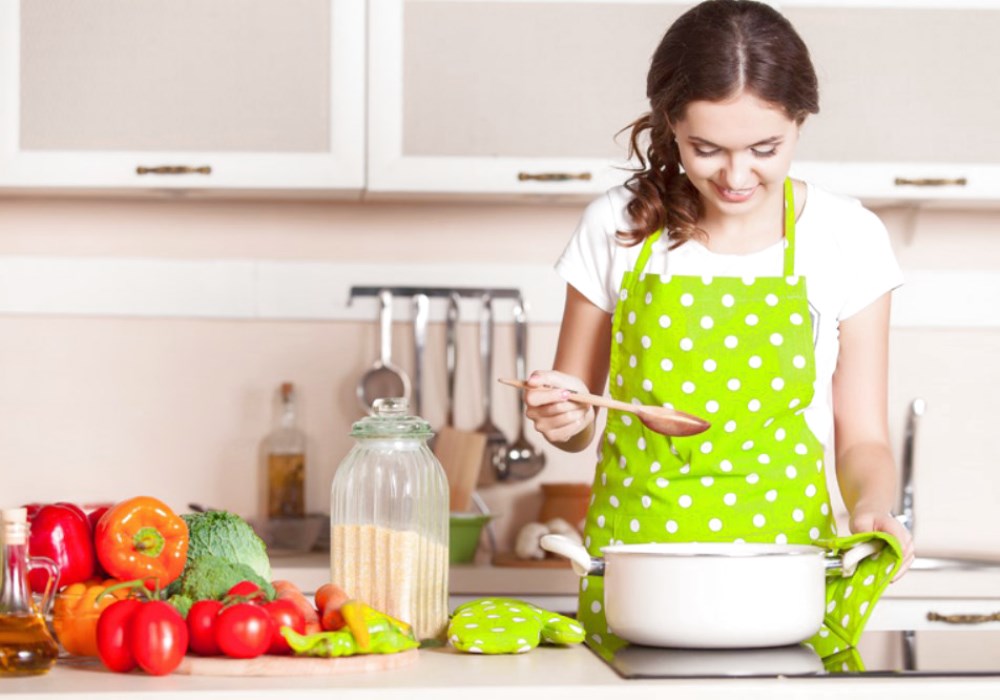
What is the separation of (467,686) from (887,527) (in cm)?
49

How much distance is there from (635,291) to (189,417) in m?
1.34

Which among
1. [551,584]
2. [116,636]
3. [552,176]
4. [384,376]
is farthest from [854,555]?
[384,376]

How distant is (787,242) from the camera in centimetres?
167

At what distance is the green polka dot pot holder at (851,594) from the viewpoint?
123 cm

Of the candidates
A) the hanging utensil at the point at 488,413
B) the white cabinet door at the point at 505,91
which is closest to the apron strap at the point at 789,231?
the white cabinet door at the point at 505,91

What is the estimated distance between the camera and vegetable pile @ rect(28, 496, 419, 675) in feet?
3.47

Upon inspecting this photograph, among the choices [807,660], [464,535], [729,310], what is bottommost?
[464,535]

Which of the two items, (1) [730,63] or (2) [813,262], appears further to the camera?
(2) [813,262]

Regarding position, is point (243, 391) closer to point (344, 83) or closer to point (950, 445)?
point (344, 83)

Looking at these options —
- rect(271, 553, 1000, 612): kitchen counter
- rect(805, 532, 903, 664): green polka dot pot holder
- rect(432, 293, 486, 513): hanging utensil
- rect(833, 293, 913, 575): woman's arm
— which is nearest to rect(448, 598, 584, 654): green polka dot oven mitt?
rect(805, 532, 903, 664): green polka dot pot holder

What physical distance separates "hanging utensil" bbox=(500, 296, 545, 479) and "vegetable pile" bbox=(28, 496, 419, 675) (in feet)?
4.85

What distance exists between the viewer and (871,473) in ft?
5.10

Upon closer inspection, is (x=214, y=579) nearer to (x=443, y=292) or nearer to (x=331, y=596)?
(x=331, y=596)

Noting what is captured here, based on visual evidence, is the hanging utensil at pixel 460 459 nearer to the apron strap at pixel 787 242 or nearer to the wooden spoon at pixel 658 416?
the apron strap at pixel 787 242
